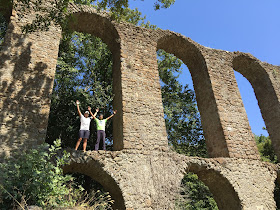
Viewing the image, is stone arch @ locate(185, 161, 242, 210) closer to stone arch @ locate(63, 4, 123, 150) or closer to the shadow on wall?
stone arch @ locate(63, 4, 123, 150)

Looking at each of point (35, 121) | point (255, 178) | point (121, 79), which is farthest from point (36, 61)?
point (255, 178)

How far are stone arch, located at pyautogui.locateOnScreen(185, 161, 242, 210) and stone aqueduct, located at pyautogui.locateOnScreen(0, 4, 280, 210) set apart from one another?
0.09 feet

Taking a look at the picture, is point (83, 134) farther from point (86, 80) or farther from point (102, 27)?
point (86, 80)

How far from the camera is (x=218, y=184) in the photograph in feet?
23.0

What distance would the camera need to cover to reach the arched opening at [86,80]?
7773mm

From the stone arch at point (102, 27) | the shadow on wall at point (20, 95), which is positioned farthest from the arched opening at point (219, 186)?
the shadow on wall at point (20, 95)

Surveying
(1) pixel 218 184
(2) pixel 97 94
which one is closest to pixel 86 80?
(2) pixel 97 94

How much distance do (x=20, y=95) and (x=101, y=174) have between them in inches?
104

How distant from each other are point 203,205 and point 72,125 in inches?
256

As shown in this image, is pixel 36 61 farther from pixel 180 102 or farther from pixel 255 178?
pixel 180 102

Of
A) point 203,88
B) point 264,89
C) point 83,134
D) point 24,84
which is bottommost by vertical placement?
Answer: point 83,134

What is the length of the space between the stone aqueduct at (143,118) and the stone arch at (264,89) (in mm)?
59

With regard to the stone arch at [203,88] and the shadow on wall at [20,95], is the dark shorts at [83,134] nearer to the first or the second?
the shadow on wall at [20,95]

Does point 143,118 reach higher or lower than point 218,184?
higher
